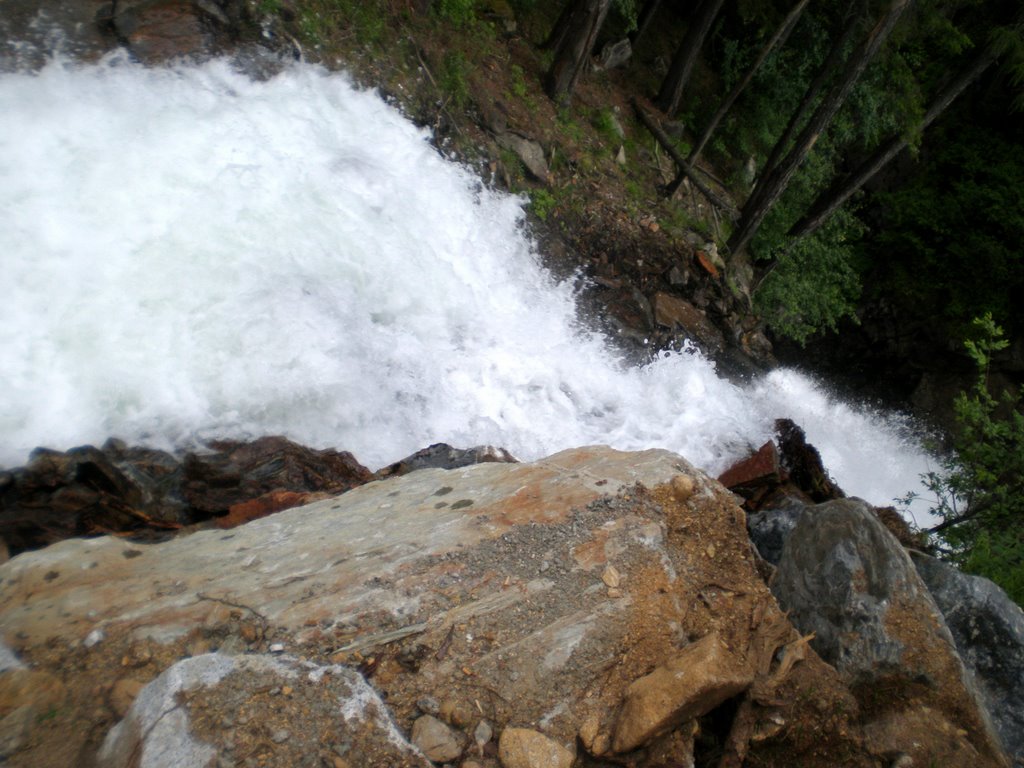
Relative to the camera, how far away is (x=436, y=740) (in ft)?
8.10

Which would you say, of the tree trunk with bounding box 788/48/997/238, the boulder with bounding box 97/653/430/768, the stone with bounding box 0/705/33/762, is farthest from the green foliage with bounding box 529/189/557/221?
the stone with bounding box 0/705/33/762

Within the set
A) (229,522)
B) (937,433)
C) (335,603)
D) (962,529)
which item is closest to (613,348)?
(962,529)

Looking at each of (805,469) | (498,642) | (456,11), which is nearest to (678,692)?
(498,642)

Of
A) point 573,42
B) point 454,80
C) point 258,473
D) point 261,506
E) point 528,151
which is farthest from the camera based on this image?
point 573,42

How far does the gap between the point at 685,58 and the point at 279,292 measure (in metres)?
8.10

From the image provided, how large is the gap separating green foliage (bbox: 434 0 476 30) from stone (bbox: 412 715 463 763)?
8625 millimetres

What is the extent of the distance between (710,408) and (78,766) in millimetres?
6755

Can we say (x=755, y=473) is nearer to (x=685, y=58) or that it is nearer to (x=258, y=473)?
(x=258, y=473)

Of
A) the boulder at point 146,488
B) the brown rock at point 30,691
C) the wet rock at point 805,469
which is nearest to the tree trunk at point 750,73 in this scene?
the wet rock at point 805,469

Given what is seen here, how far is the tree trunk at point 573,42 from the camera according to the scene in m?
9.16

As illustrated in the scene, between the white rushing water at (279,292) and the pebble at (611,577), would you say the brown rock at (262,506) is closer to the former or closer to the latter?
the white rushing water at (279,292)

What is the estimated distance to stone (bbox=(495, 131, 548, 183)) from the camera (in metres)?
8.77

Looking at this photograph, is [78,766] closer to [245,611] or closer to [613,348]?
[245,611]

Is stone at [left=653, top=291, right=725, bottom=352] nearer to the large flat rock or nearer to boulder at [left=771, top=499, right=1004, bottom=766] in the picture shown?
the large flat rock
